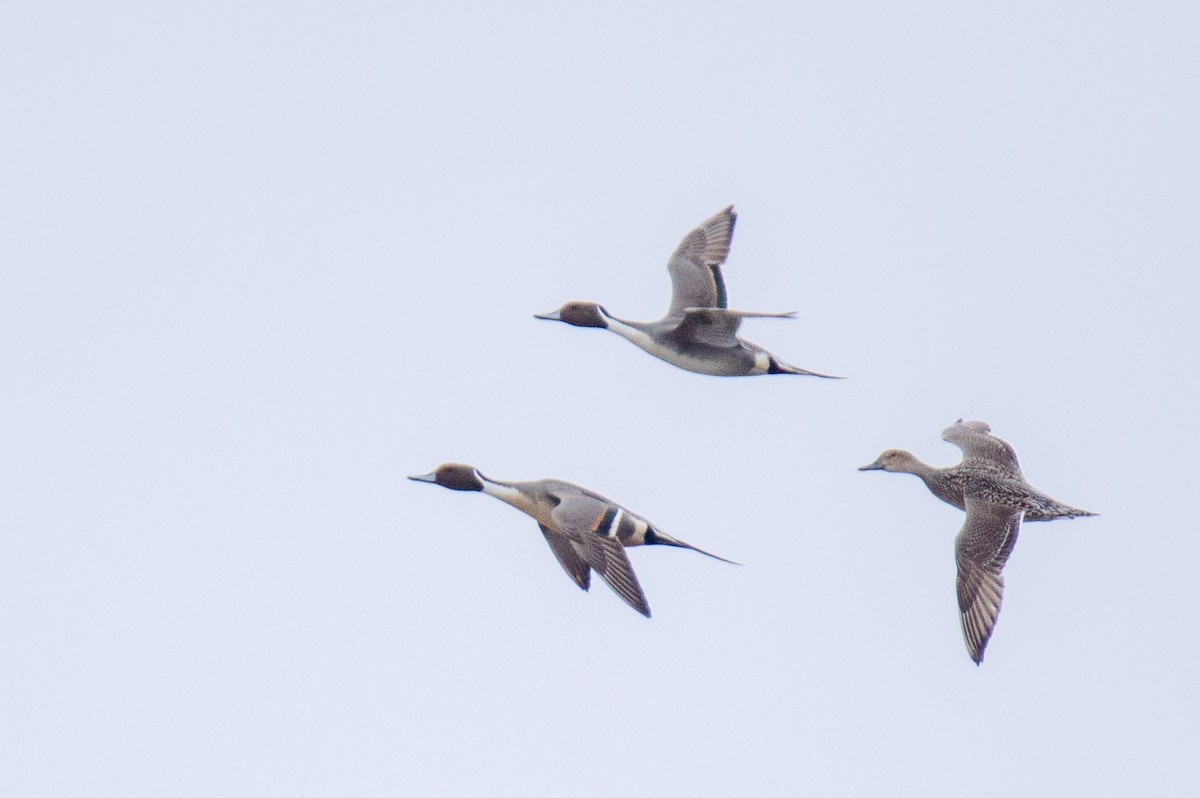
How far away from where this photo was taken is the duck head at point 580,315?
14.2 m

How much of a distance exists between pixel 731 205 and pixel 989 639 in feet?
13.6

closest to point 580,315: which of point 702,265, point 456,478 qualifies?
point 702,265

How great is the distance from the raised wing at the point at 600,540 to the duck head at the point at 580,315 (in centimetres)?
227

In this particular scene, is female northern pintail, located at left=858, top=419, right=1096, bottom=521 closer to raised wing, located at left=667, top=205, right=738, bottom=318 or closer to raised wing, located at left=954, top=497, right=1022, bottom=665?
raised wing, located at left=954, top=497, right=1022, bottom=665

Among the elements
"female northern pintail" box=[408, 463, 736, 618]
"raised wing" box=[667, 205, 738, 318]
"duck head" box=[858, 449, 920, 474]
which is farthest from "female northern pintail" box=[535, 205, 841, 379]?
"female northern pintail" box=[408, 463, 736, 618]

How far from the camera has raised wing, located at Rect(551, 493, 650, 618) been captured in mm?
11312

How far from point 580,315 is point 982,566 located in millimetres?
3418

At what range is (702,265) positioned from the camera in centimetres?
1455

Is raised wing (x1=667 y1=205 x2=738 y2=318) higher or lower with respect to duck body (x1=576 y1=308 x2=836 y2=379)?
higher

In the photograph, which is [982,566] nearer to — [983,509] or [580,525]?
[983,509]

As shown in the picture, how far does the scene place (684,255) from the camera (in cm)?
1464

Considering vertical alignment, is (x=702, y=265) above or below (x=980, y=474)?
above

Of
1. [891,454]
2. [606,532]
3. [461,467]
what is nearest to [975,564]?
[891,454]

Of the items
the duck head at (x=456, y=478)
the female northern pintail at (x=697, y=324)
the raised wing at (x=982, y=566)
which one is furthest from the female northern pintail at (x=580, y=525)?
the raised wing at (x=982, y=566)
